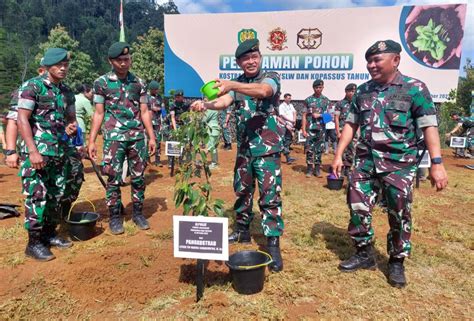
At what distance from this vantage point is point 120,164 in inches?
162

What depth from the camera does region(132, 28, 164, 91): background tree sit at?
2934cm

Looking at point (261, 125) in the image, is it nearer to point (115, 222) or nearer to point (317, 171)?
point (115, 222)

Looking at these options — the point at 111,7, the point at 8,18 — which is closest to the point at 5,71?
the point at 8,18

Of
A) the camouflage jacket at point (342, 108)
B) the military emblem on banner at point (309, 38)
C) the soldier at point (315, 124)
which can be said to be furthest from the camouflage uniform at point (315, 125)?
the military emblem on banner at point (309, 38)

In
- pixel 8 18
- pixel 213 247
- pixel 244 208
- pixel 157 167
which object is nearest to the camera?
pixel 213 247

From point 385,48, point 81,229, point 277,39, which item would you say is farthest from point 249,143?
point 277,39

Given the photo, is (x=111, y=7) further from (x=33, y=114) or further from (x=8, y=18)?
(x=33, y=114)

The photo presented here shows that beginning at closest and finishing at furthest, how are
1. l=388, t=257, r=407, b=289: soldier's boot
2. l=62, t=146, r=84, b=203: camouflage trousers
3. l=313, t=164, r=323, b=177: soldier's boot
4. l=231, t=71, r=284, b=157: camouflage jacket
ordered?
l=388, t=257, r=407, b=289: soldier's boot, l=231, t=71, r=284, b=157: camouflage jacket, l=62, t=146, r=84, b=203: camouflage trousers, l=313, t=164, r=323, b=177: soldier's boot

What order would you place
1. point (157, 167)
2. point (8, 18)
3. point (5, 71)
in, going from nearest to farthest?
point (157, 167), point (5, 71), point (8, 18)

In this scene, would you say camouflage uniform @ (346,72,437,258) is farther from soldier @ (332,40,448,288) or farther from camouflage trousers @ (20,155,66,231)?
camouflage trousers @ (20,155,66,231)

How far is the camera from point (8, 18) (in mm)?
54156

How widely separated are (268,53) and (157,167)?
7125 mm

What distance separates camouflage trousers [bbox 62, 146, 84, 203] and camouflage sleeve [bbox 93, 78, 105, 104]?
24.4 inches

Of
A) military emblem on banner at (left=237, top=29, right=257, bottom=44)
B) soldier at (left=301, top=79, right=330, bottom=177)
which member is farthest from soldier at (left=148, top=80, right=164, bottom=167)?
military emblem on banner at (left=237, top=29, right=257, bottom=44)
